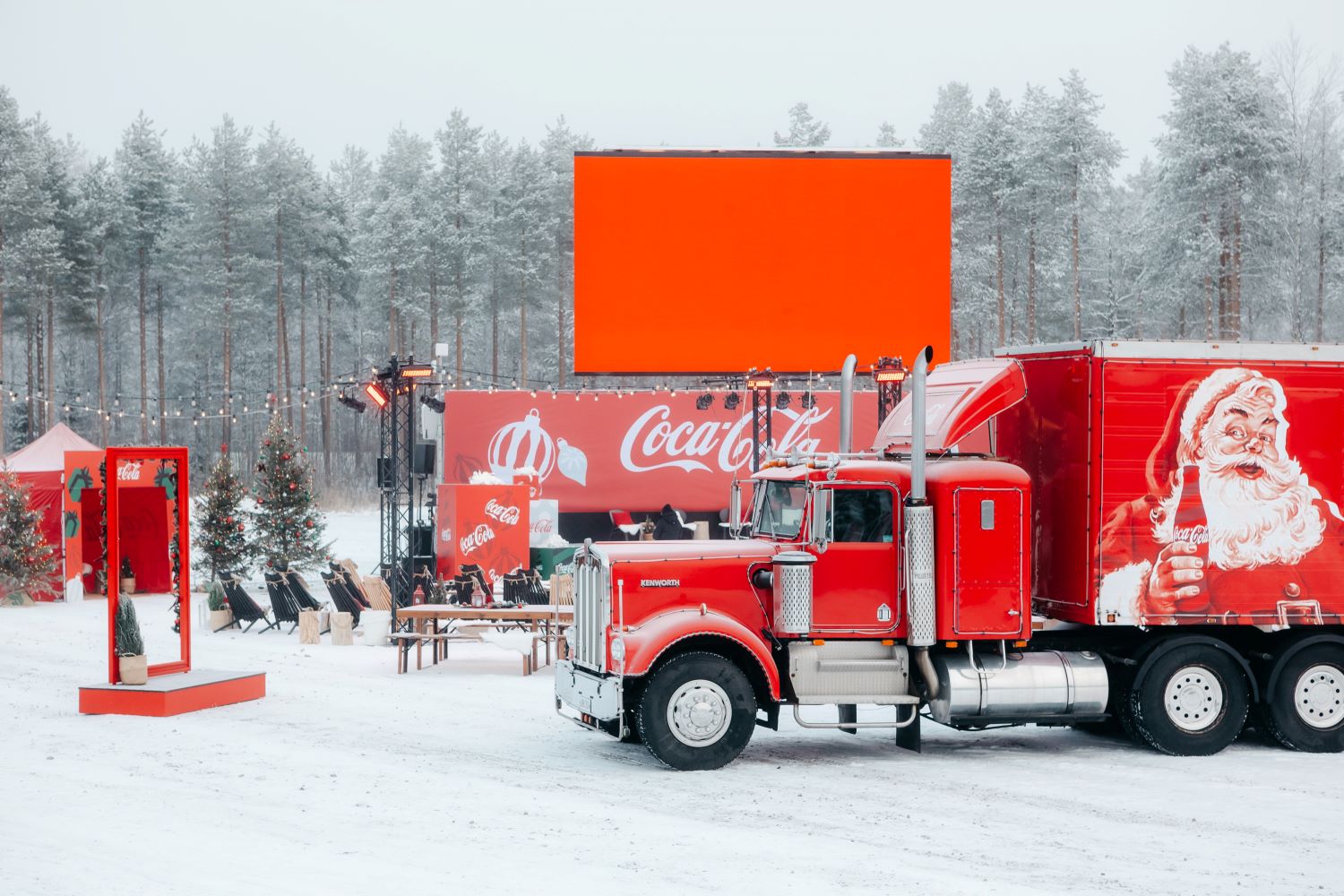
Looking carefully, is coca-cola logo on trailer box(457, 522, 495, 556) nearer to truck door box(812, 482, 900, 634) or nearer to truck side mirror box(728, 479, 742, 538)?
truck side mirror box(728, 479, 742, 538)

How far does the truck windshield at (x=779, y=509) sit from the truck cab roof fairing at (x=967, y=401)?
1102mm

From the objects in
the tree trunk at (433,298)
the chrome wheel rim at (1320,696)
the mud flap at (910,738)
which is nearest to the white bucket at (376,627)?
the mud flap at (910,738)

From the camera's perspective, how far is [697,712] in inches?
402

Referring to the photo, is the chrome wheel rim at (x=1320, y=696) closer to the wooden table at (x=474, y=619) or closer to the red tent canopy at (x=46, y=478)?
the wooden table at (x=474, y=619)

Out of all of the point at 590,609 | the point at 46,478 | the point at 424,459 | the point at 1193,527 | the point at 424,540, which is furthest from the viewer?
the point at 424,459

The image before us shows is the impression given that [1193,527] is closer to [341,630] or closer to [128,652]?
[128,652]

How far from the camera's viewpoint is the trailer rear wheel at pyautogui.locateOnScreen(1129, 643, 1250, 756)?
11.0 meters

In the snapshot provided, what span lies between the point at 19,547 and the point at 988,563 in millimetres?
18184

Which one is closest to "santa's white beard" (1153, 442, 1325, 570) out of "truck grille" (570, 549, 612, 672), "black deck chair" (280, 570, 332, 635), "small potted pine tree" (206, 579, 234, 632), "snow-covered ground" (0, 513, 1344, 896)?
"snow-covered ground" (0, 513, 1344, 896)

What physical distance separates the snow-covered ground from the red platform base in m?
0.18

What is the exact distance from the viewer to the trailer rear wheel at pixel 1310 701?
36.4 ft

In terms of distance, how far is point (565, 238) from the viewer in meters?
56.2

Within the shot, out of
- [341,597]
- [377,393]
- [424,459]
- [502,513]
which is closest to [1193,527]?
[341,597]

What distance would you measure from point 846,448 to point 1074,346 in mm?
2159
